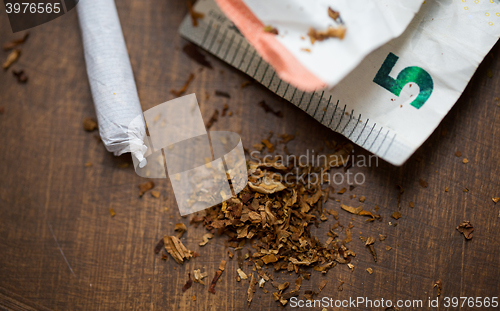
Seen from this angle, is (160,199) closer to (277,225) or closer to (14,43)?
(277,225)

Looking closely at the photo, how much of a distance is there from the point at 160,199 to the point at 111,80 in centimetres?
36

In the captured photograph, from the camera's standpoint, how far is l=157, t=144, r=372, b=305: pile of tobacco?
2.65ft

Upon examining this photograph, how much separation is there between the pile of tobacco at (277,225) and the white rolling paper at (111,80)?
0.28 metres

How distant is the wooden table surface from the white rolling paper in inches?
2.7

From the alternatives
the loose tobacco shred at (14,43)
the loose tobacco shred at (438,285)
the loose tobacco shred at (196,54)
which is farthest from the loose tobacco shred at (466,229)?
the loose tobacco shred at (14,43)

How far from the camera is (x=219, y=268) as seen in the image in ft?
2.77

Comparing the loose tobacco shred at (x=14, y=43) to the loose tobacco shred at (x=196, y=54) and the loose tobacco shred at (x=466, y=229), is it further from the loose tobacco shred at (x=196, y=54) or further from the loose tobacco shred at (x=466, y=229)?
the loose tobacco shred at (x=466, y=229)

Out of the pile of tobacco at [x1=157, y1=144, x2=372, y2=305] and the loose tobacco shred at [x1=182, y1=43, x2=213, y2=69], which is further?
the loose tobacco shred at [x1=182, y1=43, x2=213, y2=69]

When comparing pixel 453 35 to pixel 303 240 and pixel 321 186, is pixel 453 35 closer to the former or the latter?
pixel 321 186

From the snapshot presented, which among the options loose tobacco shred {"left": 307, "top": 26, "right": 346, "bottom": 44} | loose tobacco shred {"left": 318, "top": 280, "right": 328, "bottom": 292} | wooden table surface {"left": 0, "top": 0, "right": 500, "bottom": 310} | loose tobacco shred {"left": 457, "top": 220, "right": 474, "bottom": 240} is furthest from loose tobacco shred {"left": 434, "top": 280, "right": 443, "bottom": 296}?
loose tobacco shred {"left": 307, "top": 26, "right": 346, "bottom": 44}

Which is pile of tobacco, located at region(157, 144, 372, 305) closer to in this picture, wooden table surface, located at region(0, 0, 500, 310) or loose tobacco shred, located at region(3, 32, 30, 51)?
wooden table surface, located at region(0, 0, 500, 310)

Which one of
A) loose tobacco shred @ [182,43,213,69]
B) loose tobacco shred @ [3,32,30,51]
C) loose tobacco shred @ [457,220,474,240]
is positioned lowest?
loose tobacco shred @ [3,32,30,51]

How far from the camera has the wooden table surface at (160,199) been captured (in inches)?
32.8

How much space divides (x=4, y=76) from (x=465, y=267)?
4.78 feet
